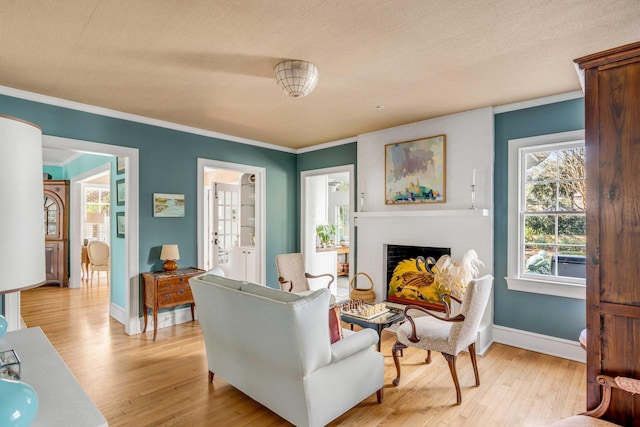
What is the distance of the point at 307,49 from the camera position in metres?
2.46

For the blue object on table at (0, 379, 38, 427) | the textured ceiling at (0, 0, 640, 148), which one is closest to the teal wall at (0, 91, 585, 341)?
the textured ceiling at (0, 0, 640, 148)

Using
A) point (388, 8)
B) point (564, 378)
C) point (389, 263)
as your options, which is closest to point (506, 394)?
point (564, 378)

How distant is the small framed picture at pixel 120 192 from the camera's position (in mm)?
4590

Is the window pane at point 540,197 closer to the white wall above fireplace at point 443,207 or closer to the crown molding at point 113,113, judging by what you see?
the white wall above fireplace at point 443,207

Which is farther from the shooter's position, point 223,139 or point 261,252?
point 261,252

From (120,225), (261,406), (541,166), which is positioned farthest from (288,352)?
(120,225)

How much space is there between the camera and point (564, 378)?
9.65 ft

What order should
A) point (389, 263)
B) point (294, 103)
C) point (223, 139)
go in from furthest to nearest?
point (223, 139)
point (389, 263)
point (294, 103)

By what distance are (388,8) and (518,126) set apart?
95.5 inches

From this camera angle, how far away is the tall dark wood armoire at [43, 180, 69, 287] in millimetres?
6836

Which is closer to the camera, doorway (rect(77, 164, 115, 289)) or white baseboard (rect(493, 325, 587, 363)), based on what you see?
white baseboard (rect(493, 325, 587, 363))

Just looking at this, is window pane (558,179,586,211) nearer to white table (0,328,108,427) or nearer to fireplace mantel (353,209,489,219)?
fireplace mantel (353,209,489,219)

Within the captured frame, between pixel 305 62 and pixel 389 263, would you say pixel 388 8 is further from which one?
pixel 389 263

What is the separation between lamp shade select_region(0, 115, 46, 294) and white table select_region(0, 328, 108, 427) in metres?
0.38
